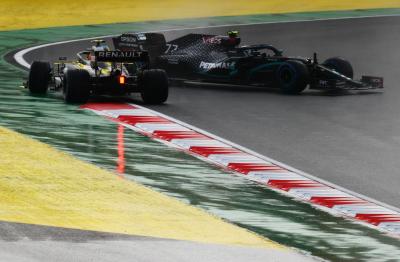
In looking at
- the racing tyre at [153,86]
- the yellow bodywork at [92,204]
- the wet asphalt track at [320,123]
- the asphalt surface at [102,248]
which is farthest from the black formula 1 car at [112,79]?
the asphalt surface at [102,248]

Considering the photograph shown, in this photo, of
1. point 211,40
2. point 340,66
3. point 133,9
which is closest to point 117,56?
point 211,40

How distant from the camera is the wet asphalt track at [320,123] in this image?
57.7 ft

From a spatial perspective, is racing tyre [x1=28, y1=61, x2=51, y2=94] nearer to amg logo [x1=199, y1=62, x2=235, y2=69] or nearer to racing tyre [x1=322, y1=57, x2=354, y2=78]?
amg logo [x1=199, y1=62, x2=235, y2=69]

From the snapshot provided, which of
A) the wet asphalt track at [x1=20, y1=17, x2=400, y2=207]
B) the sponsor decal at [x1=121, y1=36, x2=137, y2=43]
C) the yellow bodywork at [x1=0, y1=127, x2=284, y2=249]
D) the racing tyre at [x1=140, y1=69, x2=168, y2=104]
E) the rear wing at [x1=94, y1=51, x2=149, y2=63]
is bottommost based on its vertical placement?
the yellow bodywork at [x1=0, y1=127, x2=284, y2=249]

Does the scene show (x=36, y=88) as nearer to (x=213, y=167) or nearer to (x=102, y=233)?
(x=213, y=167)

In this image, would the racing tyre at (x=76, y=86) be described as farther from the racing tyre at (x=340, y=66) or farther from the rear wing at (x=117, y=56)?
the racing tyre at (x=340, y=66)

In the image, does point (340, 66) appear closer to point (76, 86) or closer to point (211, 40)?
point (211, 40)

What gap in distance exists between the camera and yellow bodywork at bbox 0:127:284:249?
13555 mm

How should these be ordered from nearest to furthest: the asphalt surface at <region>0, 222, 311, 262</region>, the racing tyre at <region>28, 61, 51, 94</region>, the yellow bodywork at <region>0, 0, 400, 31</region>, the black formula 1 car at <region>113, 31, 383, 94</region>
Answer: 1. the asphalt surface at <region>0, 222, 311, 262</region>
2. the racing tyre at <region>28, 61, 51, 94</region>
3. the black formula 1 car at <region>113, 31, 383, 94</region>
4. the yellow bodywork at <region>0, 0, 400, 31</region>

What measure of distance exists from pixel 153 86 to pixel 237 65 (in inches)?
117

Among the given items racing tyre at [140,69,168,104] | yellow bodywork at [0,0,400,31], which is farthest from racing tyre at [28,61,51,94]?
yellow bodywork at [0,0,400,31]

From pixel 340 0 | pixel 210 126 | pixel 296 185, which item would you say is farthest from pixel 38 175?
pixel 340 0

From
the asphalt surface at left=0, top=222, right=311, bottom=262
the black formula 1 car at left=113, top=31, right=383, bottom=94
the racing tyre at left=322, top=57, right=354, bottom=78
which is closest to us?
the asphalt surface at left=0, top=222, right=311, bottom=262

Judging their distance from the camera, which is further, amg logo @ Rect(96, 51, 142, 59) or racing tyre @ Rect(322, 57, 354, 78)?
racing tyre @ Rect(322, 57, 354, 78)
